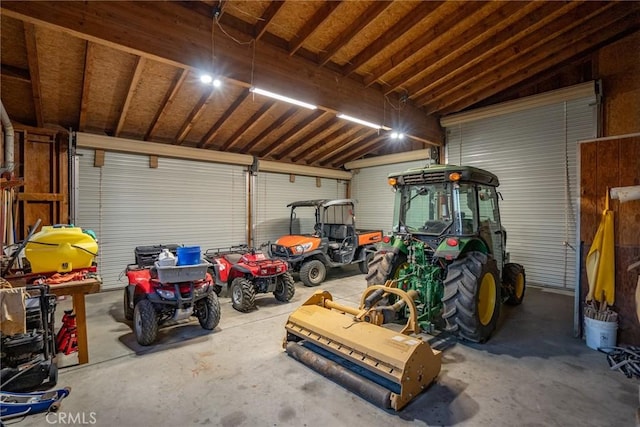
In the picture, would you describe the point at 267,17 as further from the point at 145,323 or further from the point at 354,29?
the point at 145,323

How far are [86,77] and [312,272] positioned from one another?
208 inches

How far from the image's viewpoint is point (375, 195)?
1005 cm

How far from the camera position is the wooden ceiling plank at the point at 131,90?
4.21 meters

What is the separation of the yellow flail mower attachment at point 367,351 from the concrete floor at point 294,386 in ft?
0.40

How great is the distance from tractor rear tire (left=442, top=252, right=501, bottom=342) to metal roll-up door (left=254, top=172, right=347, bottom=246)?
6096 mm

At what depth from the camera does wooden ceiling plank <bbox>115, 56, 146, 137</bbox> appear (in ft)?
13.8

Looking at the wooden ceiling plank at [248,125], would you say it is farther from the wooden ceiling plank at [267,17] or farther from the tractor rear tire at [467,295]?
the tractor rear tire at [467,295]

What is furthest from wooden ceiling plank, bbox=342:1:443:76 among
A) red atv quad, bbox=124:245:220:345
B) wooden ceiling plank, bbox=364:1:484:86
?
red atv quad, bbox=124:245:220:345

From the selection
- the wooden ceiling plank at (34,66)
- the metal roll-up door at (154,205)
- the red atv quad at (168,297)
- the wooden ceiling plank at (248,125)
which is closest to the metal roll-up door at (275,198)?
the metal roll-up door at (154,205)

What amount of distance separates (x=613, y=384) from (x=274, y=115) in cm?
667

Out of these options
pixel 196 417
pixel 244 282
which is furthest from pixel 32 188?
pixel 196 417

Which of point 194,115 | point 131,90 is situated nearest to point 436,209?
point 194,115

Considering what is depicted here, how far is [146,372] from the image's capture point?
2986mm

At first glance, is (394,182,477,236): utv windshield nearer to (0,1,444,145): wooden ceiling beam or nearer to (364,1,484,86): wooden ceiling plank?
(0,1,444,145): wooden ceiling beam
